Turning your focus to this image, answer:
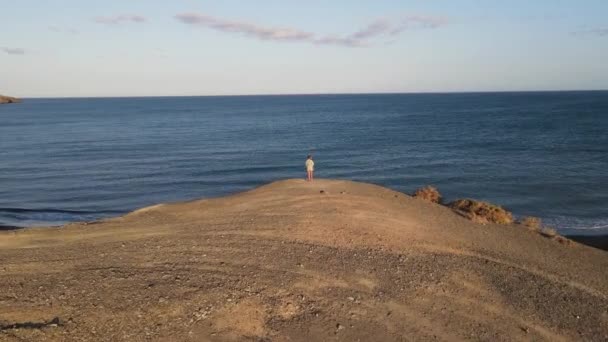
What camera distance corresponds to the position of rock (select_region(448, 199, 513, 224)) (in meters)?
17.9

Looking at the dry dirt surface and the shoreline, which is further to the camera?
the shoreline

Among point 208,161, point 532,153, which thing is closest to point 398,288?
point 208,161

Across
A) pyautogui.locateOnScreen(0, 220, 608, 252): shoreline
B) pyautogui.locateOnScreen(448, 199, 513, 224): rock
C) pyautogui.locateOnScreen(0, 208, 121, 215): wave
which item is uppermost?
pyautogui.locateOnScreen(448, 199, 513, 224): rock

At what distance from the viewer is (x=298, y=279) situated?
10711 millimetres

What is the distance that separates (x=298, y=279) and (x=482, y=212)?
34.8 ft

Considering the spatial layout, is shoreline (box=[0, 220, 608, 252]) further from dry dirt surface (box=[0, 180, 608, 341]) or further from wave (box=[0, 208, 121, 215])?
dry dirt surface (box=[0, 180, 608, 341])

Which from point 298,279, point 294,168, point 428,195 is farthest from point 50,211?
point 298,279

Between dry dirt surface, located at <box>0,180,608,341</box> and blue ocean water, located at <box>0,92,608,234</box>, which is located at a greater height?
dry dirt surface, located at <box>0,180,608,341</box>

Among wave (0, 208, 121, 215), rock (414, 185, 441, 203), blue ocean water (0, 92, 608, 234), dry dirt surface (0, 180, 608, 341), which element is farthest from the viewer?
blue ocean water (0, 92, 608, 234)

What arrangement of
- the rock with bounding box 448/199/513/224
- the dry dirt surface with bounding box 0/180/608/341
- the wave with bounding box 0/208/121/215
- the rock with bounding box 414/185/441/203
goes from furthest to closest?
the wave with bounding box 0/208/121/215
the rock with bounding box 414/185/441/203
the rock with bounding box 448/199/513/224
the dry dirt surface with bounding box 0/180/608/341

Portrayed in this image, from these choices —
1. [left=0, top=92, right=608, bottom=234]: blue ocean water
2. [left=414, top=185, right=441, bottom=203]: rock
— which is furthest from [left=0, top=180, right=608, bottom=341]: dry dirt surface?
[left=0, top=92, right=608, bottom=234]: blue ocean water

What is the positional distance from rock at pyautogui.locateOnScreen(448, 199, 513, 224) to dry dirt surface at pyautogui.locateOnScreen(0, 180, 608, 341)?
107 cm

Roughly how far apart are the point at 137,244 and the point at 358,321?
272 inches

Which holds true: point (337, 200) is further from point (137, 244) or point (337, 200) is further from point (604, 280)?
point (604, 280)
